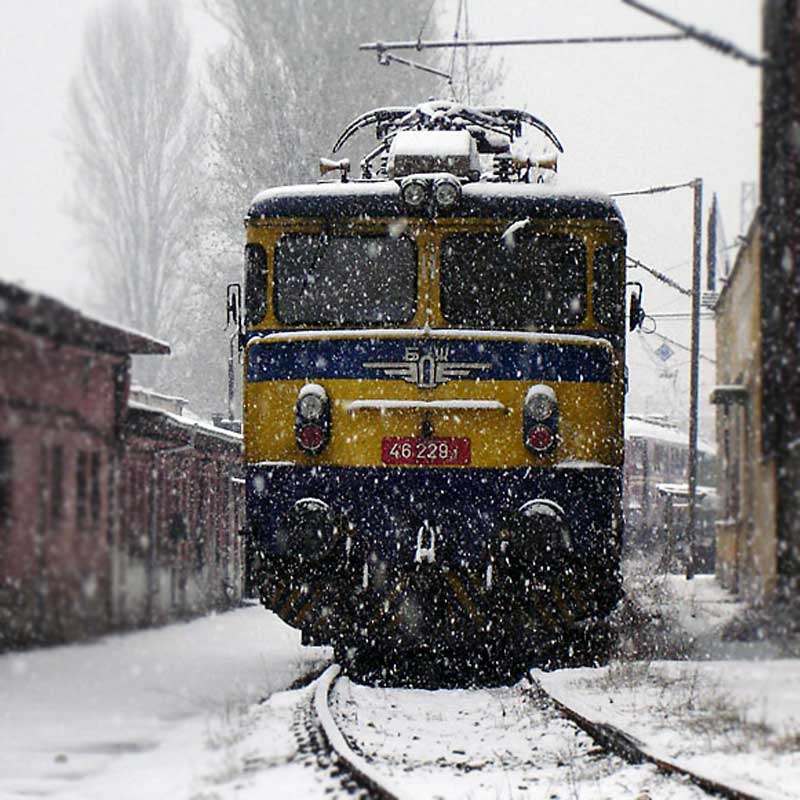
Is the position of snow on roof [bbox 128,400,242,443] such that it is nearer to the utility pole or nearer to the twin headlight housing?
the twin headlight housing

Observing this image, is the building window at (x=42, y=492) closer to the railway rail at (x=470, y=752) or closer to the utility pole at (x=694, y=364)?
the railway rail at (x=470, y=752)

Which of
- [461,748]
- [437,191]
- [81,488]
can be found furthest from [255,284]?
[461,748]

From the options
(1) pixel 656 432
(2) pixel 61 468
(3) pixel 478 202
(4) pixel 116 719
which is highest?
(3) pixel 478 202

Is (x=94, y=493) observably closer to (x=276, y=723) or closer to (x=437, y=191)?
(x=276, y=723)

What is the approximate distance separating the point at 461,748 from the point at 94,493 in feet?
6.95

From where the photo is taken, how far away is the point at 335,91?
23.8 meters

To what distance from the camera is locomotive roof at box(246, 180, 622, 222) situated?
8461 mm

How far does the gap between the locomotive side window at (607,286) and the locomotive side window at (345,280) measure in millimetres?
1114

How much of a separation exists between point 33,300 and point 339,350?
3.97 meters

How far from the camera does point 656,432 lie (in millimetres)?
38969

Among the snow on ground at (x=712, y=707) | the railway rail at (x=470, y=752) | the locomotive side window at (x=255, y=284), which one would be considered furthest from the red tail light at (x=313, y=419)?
the snow on ground at (x=712, y=707)

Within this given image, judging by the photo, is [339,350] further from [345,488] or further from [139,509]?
[139,509]

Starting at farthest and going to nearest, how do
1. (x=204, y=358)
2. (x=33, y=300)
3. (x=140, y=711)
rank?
1. (x=204, y=358)
2. (x=140, y=711)
3. (x=33, y=300)

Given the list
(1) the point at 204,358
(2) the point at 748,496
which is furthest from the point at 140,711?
(2) the point at 748,496
